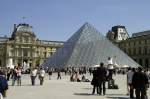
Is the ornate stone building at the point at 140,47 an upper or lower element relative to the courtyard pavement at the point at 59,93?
upper

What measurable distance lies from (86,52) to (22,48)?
2322 inches

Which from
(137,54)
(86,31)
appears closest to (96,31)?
(86,31)

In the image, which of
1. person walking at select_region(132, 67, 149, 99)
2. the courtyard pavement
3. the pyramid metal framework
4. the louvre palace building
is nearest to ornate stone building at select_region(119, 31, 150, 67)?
the louvre palace building

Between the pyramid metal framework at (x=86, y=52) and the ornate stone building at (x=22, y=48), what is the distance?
53.3 meters

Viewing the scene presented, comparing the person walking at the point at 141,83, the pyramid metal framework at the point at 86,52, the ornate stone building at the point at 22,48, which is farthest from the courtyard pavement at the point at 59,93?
the ornate stone building at the point at 22,48

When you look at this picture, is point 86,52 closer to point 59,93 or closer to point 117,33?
point 59,93

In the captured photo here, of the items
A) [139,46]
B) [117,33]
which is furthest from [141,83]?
[117,33]

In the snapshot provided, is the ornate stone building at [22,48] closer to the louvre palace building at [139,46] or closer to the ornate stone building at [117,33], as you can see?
the ornate stone building at [117,33]

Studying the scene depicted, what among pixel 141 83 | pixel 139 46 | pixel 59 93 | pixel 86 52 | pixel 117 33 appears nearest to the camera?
pixel 141 83

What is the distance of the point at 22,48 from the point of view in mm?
104250

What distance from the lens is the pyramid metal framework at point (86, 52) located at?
46531 millimetres

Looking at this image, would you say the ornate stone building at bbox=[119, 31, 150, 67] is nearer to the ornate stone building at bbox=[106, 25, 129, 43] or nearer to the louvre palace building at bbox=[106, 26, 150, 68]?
the louvre palace building at bbox=[106, 26, 150, 68]

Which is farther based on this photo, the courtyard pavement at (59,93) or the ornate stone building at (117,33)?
the ornate stone building at (117,33)

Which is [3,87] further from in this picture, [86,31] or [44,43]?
[44,43]
